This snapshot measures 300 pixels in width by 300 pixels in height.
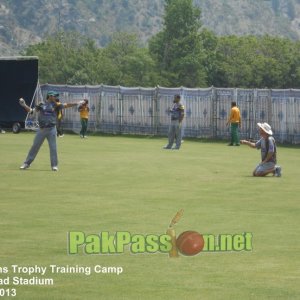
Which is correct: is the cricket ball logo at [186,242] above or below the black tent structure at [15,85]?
below

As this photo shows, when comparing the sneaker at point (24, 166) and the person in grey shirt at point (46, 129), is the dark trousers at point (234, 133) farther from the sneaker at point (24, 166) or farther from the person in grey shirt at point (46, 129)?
the sneaker at point (24, 166)

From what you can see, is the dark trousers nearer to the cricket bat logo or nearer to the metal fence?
the metal fence

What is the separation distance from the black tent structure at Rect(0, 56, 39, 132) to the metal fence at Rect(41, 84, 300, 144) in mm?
2621

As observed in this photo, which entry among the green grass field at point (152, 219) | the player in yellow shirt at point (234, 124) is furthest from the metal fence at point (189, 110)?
the green grass field at point (152, 219)

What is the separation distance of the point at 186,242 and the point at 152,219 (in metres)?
2.48

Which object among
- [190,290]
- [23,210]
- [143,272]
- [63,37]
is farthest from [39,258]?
[63,37]

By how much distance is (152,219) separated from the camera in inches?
640

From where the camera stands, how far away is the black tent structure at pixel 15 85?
48094 mm

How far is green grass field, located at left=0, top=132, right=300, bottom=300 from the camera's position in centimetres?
1141

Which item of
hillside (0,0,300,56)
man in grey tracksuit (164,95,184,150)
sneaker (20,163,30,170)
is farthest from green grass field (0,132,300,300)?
hillside (0,0,300,56)

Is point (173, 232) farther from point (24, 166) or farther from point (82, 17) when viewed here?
point (82, 17)

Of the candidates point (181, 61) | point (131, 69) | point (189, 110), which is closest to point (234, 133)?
point (189, 110)

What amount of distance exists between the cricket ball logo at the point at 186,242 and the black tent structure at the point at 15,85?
33526 mm

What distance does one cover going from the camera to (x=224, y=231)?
49.3ft
